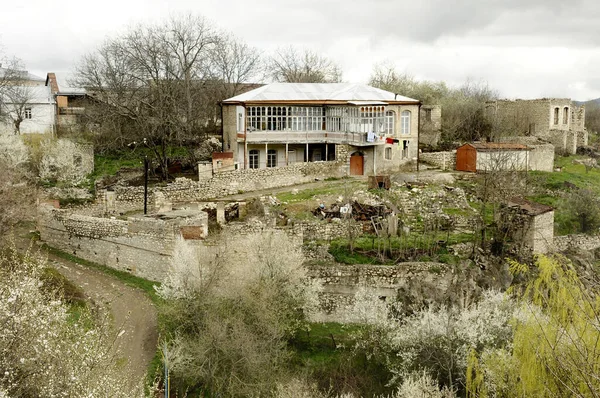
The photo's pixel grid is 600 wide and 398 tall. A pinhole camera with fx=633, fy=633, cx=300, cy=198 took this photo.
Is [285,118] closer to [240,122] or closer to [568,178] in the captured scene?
[240,122]

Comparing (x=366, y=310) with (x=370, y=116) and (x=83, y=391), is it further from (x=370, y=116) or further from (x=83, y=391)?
(x=370, y=116)

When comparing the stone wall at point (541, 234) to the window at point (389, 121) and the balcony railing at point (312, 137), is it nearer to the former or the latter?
the balcony railing at point (312, 137)

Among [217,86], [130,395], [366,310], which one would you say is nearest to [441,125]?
[217,86]

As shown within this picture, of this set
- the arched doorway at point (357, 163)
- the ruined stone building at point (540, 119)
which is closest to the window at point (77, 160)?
the arched doorway at point (357, 163)

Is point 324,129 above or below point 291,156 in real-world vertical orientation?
above

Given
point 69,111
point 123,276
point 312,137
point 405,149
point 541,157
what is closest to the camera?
point 123,276

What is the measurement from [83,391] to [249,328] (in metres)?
8.00

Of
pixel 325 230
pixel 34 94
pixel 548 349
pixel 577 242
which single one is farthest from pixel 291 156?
pixel 548 349

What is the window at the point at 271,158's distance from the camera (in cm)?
3397

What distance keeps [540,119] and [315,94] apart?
57.7 feet

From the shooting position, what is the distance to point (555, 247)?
991 inches

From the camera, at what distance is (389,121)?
111ft

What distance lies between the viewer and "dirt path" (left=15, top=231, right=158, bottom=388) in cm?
1834

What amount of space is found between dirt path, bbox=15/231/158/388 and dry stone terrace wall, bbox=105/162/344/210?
14.4 ft
